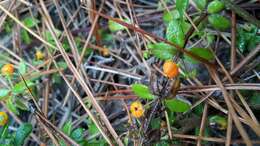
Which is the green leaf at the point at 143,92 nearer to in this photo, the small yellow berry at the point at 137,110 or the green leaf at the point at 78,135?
the small yellow berry at the point at 137,110

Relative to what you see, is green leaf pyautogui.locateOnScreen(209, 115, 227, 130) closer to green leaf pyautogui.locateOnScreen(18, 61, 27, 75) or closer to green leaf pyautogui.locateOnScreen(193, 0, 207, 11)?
green leaf pyautogui.locateOnScreen(193, 0, 207, 11)

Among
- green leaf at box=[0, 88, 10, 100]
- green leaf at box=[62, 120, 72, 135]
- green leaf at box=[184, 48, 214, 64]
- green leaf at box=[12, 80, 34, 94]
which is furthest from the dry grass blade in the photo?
green leaf at box=[184, 48, 214, 64]

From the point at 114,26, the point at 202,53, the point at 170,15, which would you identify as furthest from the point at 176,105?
the point at 114,26

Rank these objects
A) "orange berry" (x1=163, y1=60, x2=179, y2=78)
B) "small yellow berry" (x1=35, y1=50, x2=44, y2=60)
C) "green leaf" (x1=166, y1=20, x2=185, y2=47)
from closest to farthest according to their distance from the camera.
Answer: "orange berry" (x1=163, y1=60, x2=179, y2=78)
"green leaf" (x1=166, y1=20, x2=185, y2=47)
"small yellow berry" (x1=35, y1=50, x2=44, y2=60)

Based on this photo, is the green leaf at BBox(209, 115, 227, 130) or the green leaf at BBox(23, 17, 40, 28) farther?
the green leaf at BBox(23, 17, 40, 28)

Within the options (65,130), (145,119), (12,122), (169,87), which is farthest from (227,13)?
(12,122)
